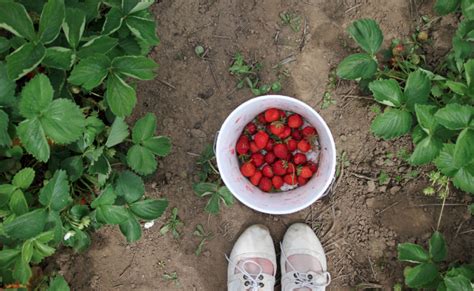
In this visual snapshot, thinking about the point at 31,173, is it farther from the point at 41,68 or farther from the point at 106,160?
the point at 41,68

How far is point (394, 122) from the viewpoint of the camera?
166 cm

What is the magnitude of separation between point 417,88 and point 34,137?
1.17 m

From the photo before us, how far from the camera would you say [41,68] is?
1.68 meters

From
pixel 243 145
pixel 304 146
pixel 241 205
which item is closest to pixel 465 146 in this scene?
pixel 304 146

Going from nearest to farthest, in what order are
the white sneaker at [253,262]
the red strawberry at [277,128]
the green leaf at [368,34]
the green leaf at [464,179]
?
1. the green leaf at [464,179]
2. the green leaf at [368,34]
3. the red strawberry at [277,128]
4. the white sneaker at [253,262]

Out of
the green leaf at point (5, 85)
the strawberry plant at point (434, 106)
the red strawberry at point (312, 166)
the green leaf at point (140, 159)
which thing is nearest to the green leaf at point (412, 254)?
the strawberry plant at point (434, 106)

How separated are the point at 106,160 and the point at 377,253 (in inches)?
43.0

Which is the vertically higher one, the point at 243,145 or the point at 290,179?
the point at 243,145

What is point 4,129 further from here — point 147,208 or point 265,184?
point 265,184

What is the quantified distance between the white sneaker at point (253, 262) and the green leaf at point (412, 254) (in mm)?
497

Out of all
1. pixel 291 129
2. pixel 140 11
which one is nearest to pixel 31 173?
pixel 140 11

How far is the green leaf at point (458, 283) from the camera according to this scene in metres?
1.61

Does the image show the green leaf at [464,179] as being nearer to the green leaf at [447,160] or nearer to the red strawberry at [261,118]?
the green leaf at [447,160]

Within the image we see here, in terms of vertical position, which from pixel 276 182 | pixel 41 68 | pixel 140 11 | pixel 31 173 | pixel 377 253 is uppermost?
pixel 140 11
